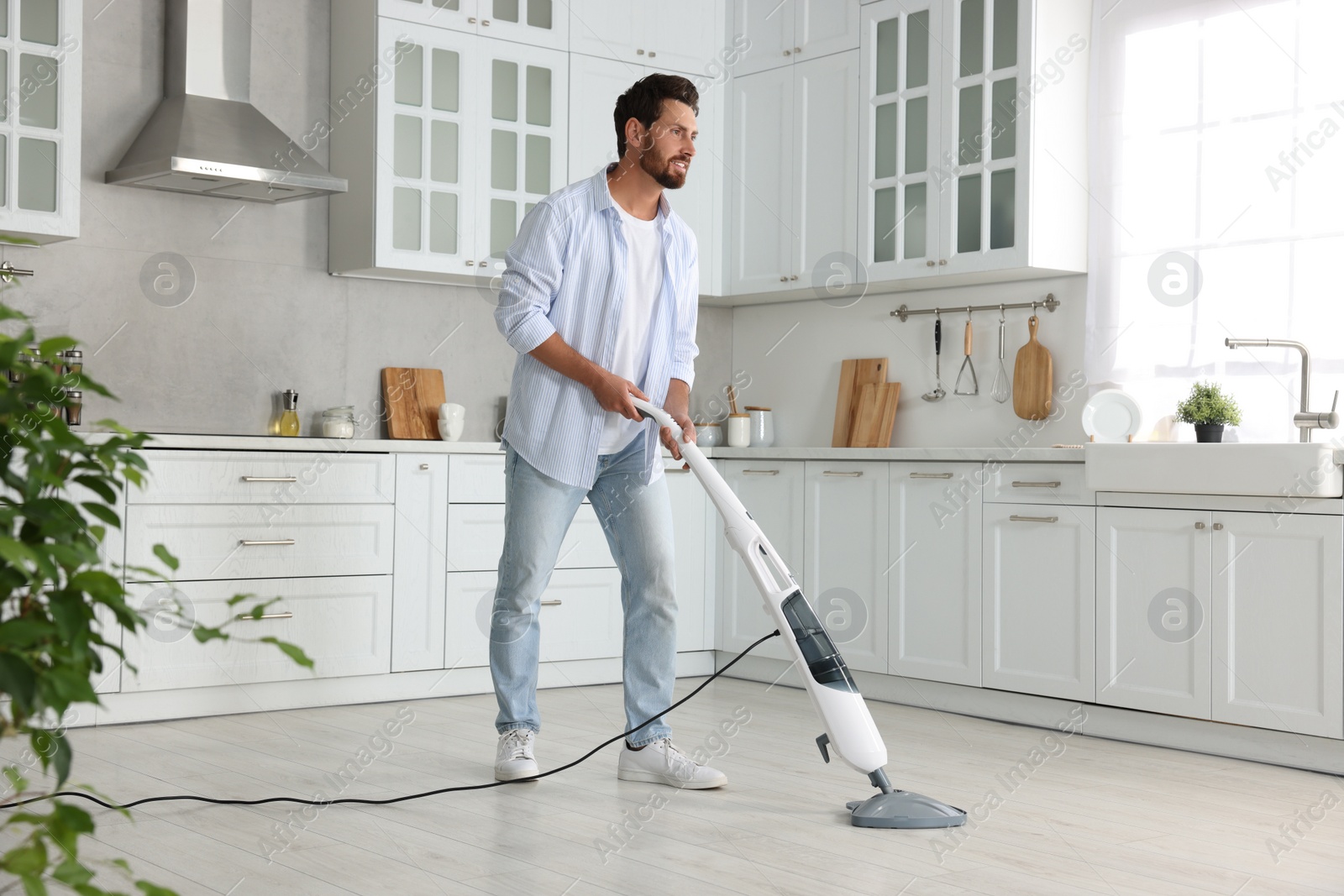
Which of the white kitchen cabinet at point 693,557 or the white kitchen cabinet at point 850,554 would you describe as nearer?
the white kitchen cabinet at point 850,554

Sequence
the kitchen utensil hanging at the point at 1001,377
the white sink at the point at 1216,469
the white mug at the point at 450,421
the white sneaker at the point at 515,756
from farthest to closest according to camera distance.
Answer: the white mug at the point at 450,421 < the kitchen utensil hanging at the point at 1001,377 < the white sink at the point at 1216,469 < the white sneaker at the point at 515,756

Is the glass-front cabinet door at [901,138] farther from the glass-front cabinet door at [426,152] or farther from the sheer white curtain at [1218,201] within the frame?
the glass-front cabinet door at [426,152]

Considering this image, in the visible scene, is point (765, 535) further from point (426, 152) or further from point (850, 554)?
point (426, 152)

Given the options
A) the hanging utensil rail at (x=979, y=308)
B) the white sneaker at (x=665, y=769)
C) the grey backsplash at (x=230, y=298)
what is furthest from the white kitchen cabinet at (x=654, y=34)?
the white sneaker at (x=665, y=769)

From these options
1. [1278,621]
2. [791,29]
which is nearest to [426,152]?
[791,29]

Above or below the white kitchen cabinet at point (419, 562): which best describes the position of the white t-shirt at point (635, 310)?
above

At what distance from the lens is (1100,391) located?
13.4ft

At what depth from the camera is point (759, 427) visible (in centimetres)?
506

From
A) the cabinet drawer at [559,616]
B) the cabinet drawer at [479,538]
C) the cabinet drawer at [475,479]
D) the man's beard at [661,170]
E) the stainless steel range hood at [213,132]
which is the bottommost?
the cabinet drawer at [559,616]

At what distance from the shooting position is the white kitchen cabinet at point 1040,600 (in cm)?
364

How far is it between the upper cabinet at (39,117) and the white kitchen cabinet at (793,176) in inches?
89.5

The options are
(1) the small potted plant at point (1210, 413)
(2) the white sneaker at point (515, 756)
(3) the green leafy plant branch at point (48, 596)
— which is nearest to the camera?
(3) the green leafy plant branch at point (48, 596)

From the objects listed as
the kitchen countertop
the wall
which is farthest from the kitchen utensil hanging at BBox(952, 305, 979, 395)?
the kitchen countertop

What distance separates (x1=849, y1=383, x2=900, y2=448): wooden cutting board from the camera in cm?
471
